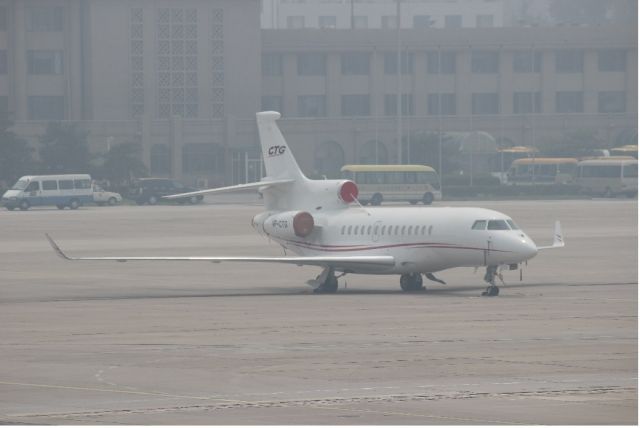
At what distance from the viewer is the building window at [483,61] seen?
5886 inches

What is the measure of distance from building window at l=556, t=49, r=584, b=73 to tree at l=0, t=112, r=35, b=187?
54.1 meters

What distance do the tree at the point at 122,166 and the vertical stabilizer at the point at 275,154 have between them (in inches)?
3130

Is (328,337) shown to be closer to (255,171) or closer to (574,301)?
(574,301)

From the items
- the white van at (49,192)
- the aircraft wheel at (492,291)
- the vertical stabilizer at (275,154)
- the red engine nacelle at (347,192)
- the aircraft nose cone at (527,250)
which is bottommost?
the white van at (49,192)

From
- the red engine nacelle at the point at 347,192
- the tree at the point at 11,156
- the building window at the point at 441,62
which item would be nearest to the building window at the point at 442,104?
the building window at the point at 441,62

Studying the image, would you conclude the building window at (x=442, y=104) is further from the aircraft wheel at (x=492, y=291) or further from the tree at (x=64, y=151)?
the aircraft wheel at (x=492, y=291)

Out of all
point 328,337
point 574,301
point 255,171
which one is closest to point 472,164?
point 255,171

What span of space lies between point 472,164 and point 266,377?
117 m

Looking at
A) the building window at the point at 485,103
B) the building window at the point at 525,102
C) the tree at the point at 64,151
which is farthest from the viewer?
the building window at the point at 525,102

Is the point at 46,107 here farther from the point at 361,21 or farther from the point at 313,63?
the point at 361,21

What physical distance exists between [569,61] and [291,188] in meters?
108

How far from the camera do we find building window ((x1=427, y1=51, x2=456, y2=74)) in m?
148

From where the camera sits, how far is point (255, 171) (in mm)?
137875

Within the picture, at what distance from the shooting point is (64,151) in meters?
128
